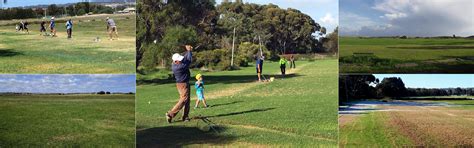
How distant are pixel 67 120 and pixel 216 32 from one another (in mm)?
3389

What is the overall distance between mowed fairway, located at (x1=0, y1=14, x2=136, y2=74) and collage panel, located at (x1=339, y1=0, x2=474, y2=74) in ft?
13.6

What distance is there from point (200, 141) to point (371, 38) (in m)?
3.73

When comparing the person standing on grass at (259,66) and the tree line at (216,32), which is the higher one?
the tree line at (216,32)

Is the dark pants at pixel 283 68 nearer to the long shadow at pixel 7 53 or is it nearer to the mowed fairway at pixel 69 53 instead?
the mowed fairway at pixel 69 53

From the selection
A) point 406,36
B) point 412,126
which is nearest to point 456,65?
point 406,36

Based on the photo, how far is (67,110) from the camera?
40.4 feet

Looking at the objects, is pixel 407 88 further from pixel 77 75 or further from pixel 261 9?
pixel 77 75

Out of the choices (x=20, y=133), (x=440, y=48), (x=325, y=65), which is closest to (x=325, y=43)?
(x=325, y=65)

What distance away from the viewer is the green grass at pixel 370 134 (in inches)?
443

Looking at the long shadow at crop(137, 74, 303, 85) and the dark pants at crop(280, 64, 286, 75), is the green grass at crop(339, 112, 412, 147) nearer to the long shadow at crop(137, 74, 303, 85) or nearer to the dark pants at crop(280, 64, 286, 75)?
the long shadow at crop(137, 74, 303, 85)

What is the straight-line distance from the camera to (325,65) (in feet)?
38.7

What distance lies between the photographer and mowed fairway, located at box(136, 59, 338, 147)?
1108 centimetres

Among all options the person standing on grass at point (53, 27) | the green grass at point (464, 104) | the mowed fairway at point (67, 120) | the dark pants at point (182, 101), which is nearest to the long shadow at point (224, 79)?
the dark pants at point (182, 101)

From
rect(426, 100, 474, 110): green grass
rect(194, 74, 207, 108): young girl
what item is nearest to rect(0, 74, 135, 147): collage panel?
rect(194, 74, 207, 108): young girl
